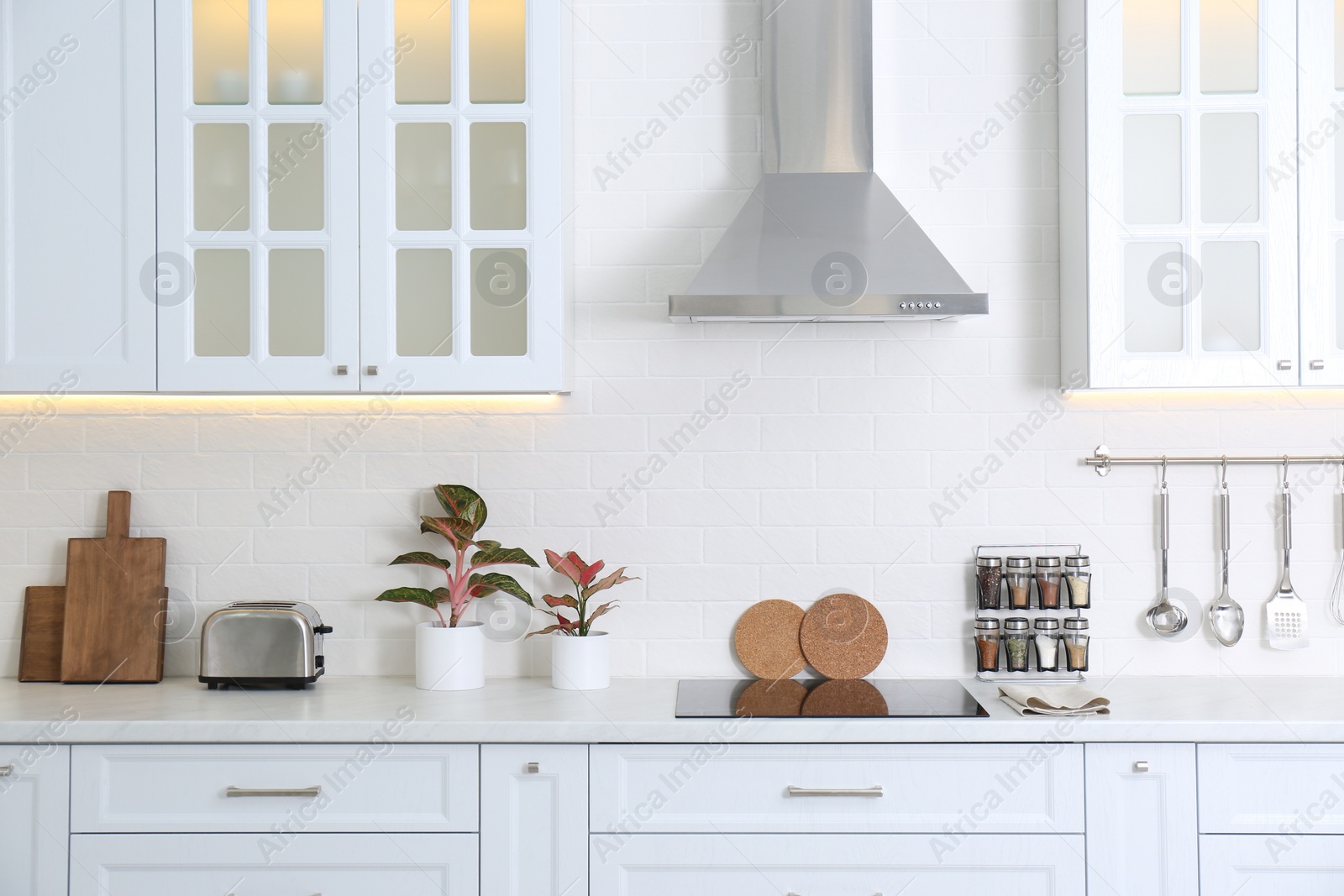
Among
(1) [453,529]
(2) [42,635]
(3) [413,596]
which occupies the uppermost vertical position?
(1) [453,529]

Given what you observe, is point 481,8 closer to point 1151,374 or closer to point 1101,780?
point 1151,374

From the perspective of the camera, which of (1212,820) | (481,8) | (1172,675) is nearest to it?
(1212,820)

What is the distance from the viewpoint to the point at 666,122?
8.13 ft

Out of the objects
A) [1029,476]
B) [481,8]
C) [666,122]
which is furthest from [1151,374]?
[481,8]

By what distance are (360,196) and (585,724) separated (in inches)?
49.0

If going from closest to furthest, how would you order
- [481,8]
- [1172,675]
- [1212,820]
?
1. [1212,820]
2. [481,8]
3. [1172,675]

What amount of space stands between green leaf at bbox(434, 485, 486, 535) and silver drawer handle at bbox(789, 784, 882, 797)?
0.95 metres

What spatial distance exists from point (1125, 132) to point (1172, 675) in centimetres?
130

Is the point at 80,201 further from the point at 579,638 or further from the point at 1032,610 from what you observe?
the point at 1032,610

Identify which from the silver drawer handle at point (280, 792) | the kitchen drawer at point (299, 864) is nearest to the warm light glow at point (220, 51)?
A: the silver drawer handle at point (280, 792)

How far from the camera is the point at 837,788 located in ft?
6.44

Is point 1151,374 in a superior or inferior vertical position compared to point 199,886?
superior

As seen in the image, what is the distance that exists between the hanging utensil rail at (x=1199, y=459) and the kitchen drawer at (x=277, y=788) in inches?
64.2

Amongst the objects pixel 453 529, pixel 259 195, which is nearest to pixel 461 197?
pixel 259 195
